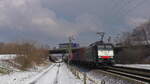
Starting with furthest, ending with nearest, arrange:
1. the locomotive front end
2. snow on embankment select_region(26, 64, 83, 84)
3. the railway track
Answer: the locomotive front end
snow on embankment select_region(26, 64, 83, 84)
the railway track

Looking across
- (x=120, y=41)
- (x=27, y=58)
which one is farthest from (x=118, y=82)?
(x=120, y=41)

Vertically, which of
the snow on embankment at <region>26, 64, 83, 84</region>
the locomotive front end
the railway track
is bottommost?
the snow on embankment at <region>26, 64, 83, 84</region>

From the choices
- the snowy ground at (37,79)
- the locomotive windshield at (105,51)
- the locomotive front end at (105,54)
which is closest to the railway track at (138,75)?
the snowy ground at (37,79)

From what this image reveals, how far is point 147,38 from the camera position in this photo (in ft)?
275

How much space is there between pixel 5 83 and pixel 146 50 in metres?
59.0

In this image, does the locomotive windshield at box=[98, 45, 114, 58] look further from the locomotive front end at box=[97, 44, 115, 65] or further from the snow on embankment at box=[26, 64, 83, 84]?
the snow on embankment at box=[26, 64, 83, 84]

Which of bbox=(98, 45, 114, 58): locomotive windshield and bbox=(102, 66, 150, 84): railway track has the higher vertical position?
bbox=(98, 45, 114, 58): locomotive windshield

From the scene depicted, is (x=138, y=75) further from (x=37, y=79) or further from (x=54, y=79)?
(x=37, y=79)

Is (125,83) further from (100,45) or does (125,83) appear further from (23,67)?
(23,67)

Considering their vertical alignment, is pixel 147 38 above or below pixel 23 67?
above

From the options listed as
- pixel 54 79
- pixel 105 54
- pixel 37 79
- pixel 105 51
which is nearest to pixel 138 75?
pixel 54 79

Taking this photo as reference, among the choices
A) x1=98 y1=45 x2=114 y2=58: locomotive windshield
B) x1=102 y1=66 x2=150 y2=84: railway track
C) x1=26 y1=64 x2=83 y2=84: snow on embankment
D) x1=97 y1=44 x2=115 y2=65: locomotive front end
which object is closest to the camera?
x1=102 y1=66 x2=150 y2=84: railway track

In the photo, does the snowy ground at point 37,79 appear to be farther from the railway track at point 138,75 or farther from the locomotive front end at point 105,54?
the locomotive front end at point 105,54

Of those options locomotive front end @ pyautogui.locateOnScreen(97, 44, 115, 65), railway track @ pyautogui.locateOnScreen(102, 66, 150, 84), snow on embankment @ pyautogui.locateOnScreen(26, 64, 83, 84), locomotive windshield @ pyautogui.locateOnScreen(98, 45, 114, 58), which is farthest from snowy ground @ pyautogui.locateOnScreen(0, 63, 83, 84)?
locomotive windshield @ pyautogui.locateOnScreen(98, 45, 114, 58)
